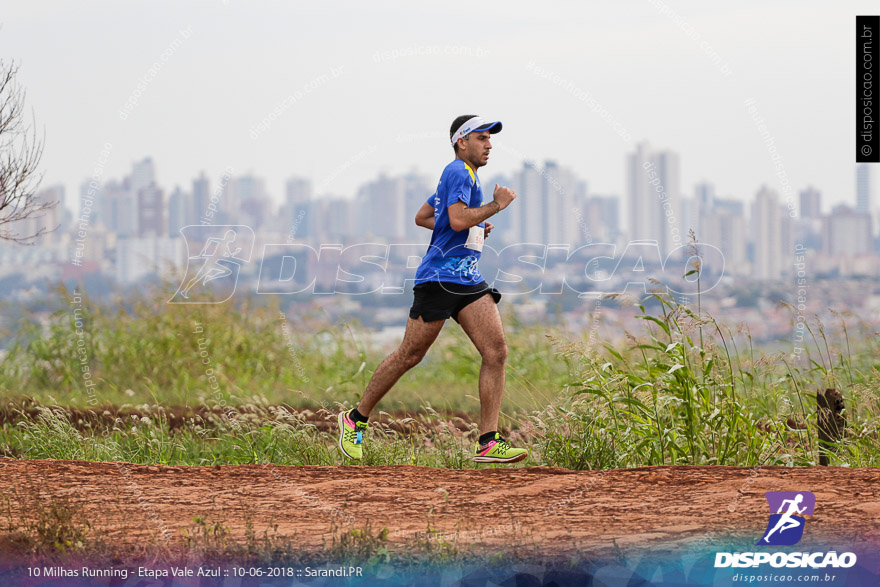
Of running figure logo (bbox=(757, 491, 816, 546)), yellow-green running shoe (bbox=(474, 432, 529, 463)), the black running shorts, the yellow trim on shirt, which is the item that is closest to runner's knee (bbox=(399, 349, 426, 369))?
the black running shorts

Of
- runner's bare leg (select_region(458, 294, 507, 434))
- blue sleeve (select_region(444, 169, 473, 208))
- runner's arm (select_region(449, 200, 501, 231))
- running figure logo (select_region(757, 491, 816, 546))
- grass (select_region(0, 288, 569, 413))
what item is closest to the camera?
running figure logo (select_region(757, 491, 816, 546))

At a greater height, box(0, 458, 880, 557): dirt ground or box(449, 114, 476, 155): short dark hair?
box(449, 114, 476, 155): short dark hair

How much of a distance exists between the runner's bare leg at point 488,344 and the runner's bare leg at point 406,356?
205mm

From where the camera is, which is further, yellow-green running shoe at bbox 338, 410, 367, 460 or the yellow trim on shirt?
yellow-green running shoe at bbox 338, 410, 367, 460

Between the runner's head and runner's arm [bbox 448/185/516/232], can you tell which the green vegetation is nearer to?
runner's arm [bbox 448/185/516/232]

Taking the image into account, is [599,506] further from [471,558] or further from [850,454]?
[850,454]

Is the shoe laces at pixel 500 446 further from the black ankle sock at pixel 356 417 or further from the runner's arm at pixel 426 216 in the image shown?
the runner's arm at pixel 426 216

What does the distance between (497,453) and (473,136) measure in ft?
6.73

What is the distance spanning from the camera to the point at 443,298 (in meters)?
5.96

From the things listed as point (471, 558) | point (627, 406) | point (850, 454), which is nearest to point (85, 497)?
point (471, 558)

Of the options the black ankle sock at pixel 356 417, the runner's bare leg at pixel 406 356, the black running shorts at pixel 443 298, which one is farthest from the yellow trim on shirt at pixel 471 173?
the black ankle sock at pixel 356 417

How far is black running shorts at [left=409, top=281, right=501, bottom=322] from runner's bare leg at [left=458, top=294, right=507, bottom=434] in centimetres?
5

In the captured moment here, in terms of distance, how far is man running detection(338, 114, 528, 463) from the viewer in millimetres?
5961

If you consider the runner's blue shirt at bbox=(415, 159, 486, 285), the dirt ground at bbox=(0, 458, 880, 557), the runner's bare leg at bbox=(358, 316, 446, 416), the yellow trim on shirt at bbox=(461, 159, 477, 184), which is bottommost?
the dirt ground at bbox=(0, 458, 880, 557)
